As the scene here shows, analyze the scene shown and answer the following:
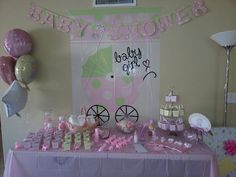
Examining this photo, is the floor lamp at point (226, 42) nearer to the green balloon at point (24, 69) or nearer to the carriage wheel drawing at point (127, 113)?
the carriage wheel drawing at point (127, 113)

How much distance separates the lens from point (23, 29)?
2324mm

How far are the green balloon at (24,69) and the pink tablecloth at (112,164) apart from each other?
0.70 metres

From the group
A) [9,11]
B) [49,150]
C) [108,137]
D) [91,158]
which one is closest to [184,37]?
[108,137]

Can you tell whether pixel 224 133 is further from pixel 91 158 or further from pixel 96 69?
pixel 96 69

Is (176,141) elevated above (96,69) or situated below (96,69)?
below

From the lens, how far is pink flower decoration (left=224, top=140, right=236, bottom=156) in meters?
1.90

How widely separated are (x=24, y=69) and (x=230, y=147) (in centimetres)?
209

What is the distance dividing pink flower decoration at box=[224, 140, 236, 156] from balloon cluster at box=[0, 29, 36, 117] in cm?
200

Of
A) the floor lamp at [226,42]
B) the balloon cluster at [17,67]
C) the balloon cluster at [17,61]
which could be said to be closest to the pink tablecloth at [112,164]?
the balloon cluster at [17,67]

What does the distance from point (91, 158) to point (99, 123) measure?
2.04 feet

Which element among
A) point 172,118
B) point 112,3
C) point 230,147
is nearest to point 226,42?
point 172,118

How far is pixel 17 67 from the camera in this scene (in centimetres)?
202

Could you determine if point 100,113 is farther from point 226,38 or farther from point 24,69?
point 226,38

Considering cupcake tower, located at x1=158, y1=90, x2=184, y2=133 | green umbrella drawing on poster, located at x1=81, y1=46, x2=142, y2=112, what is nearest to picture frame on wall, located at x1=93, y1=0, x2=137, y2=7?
green umbrella drawing on poster, located at x1=81, y1=46, x2=142, y2=112
